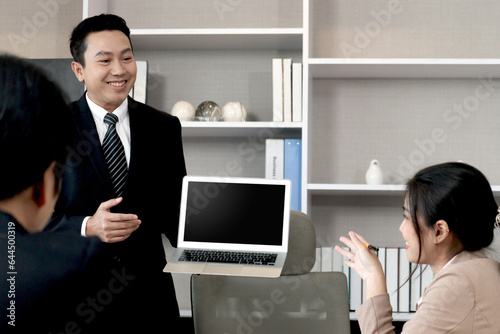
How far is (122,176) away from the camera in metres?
1.72

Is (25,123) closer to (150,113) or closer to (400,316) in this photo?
(150,113)

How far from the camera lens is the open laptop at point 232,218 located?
1955mm

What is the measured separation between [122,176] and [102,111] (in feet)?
0.79

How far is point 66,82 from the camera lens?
2.45 metres

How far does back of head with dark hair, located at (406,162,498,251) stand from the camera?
133 centimetres

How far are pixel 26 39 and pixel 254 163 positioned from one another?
1301 mm

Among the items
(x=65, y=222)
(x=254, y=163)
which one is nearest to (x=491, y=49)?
(x=254, y=163)

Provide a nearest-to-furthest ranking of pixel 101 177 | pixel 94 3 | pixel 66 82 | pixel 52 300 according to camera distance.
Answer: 1. pixel 52 300
2. pixel 101 177
3. pixel 66 82
4. pixel 94 3

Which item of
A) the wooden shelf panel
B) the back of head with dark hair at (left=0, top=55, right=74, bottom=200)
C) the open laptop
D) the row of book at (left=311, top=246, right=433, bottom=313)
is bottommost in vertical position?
the row of book at (left=311, top=246, right=433, bottom=313)

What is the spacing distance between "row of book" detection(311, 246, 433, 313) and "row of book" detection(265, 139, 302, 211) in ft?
1.11

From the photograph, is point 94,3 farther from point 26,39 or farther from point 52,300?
point 52,300

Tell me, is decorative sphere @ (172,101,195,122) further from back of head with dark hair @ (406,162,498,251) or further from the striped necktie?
back of head with dark hair @ (406,162,498,251)

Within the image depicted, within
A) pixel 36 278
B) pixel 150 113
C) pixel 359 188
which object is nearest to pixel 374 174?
pixel 359 188

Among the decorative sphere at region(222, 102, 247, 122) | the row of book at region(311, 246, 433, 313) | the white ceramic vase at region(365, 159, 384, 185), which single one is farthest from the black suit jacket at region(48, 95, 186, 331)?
the white ceramic vase at region(365, 159, 384, 185)
